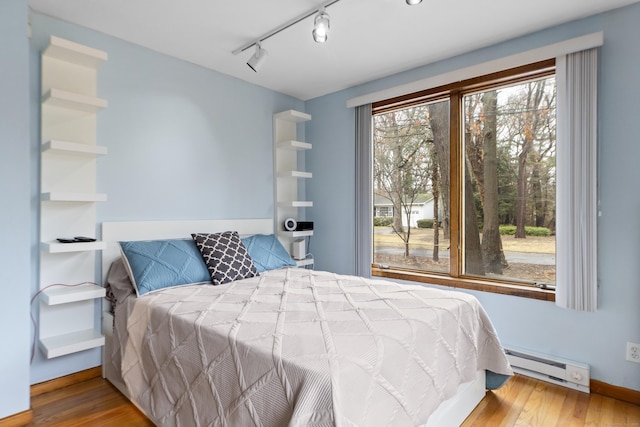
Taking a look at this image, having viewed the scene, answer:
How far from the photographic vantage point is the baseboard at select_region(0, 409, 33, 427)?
6.09 ft

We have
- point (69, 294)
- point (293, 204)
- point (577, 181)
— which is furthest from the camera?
point (293, 204)

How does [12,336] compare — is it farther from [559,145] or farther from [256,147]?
[559,145]

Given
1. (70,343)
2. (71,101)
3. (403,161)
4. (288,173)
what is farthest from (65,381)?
(403,161)

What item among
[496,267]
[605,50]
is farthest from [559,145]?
[496,267]

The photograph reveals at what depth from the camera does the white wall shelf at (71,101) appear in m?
2.14

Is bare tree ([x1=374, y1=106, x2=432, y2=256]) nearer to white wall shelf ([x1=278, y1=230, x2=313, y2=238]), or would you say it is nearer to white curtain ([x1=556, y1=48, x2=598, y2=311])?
white wall shelf ([x1=278, y1=230, x2=313, y2=238])

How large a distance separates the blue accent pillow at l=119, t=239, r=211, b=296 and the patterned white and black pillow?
0.20ft

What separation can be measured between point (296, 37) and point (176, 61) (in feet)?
3.58

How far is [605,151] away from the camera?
223cm

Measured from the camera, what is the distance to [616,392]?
218cm

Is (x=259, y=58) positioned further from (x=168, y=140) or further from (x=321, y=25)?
(x=168, y=140)

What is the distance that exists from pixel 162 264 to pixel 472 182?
8.11 ft

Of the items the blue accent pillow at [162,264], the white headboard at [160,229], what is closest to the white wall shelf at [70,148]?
the white headboard at [160,229]

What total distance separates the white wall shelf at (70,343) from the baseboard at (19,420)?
0.96 ft
